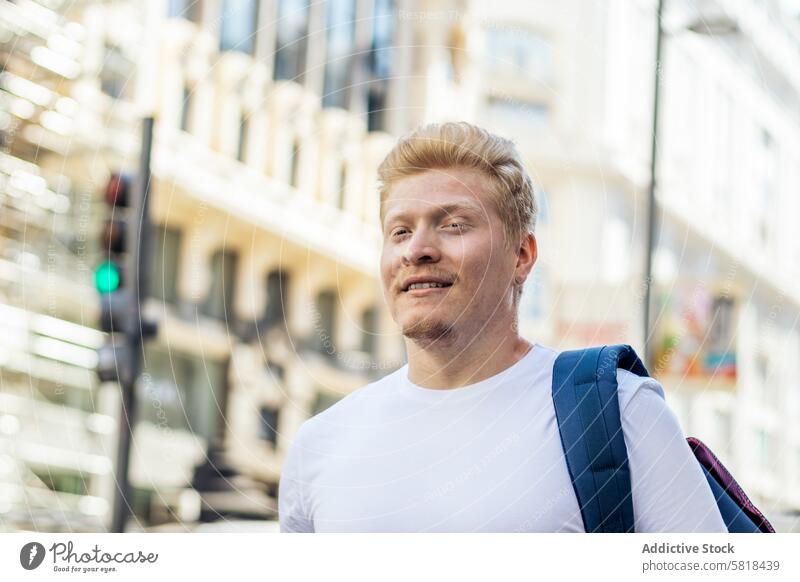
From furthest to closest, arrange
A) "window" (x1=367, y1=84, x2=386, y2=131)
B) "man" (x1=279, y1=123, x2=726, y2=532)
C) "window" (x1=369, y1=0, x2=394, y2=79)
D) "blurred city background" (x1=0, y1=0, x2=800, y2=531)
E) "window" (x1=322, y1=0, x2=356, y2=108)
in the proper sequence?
1. "window" (x1=322, y1=0, x2=356, y2=108)
2. "window" (x1=367, y1=84, x2=386, y2=131)
3. "window" (x1=369, y1=0, x2=394, y2=79)
4. "blurred city background" (x1=0, y1=0, x2=800, y2=531)
5. "man" (x1=279, y1=123, x2=726, y2=532)

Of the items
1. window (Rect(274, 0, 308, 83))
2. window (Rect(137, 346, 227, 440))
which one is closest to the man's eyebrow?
window (Rect(137, 346, 227, 440))

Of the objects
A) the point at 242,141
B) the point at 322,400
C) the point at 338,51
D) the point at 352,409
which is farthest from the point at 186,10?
the point at 352,409

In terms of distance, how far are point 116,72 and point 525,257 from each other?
585 inches

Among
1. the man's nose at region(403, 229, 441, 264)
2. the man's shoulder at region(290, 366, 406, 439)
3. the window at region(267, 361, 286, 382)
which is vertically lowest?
the man's shoulder at region(290, 366, 406, 439)

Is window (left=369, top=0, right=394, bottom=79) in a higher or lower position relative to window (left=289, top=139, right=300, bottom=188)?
higher

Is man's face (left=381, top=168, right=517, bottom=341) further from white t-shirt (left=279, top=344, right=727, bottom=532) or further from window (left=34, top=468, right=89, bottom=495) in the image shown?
window (left=34, top=468, right=89, bottom=495)

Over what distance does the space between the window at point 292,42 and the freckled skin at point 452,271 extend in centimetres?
1598

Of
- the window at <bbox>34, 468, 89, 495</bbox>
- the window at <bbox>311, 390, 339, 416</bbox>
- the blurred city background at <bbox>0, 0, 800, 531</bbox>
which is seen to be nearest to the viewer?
the blurred city background at <bbox>0, 0, 800, 531</bbox>

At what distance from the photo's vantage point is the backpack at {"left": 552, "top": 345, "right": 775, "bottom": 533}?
8.14ft

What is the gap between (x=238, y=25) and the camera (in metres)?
20.1

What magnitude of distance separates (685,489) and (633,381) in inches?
8.3

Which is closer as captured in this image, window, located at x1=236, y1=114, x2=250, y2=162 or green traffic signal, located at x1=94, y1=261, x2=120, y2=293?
green traffic signal, located at x1=94, y1=261, x2=120, y2=293

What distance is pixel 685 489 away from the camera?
98.4 inches

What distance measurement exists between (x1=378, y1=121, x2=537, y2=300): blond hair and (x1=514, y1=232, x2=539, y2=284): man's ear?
0.03m
